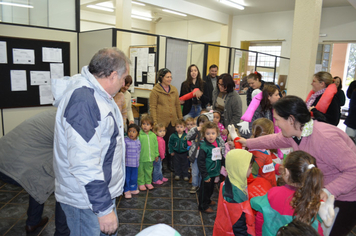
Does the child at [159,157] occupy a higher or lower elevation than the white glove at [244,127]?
lower


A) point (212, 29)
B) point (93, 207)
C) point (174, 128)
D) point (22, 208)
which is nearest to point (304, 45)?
point (174, 128)

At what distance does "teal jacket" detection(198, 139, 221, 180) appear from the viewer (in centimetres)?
287

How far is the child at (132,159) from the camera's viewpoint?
321 centimetres

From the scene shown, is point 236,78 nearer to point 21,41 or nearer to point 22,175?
point 21,41

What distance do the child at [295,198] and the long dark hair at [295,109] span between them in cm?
22

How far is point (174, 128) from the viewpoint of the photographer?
13.2 feet

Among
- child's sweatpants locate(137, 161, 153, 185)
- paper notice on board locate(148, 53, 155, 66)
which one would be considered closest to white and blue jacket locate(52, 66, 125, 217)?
child's sweatpants locate(137, 161, 153, 185)

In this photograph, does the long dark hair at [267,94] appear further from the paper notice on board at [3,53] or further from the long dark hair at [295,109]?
the paper notice on board at [3,53]

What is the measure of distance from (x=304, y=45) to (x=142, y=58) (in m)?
3.01

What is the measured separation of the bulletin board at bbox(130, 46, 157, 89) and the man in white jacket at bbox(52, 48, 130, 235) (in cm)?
335

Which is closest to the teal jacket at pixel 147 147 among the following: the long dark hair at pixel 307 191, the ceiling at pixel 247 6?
the long dark hair at pixel 307 191

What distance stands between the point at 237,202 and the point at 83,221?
3.56 ft

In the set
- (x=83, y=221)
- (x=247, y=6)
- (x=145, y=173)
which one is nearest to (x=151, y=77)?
(x=145, y=173)

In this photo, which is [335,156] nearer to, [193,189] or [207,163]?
[207,163]
